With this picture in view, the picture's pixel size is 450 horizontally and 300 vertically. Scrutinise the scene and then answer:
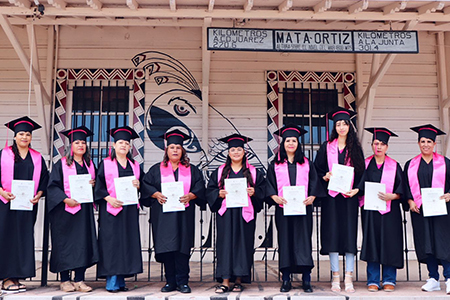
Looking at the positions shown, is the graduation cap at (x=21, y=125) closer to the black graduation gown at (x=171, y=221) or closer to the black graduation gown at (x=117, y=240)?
the black graduation gown at (x=117, y=240)

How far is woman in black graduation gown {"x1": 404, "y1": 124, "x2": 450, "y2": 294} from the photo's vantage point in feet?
18.9

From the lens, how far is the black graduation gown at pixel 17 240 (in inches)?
222

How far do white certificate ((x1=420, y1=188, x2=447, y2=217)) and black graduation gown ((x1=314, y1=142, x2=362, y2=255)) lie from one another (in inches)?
31.1

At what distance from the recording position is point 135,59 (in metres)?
9.14

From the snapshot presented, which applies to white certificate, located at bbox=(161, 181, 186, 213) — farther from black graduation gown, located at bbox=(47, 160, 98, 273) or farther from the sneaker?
the sneaker

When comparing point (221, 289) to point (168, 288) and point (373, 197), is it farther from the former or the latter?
point (373, 197)

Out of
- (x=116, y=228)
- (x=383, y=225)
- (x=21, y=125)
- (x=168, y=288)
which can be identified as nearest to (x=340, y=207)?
(x=383, y=225)

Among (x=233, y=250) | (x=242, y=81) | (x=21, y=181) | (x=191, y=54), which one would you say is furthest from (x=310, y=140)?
(x=21, y=181)

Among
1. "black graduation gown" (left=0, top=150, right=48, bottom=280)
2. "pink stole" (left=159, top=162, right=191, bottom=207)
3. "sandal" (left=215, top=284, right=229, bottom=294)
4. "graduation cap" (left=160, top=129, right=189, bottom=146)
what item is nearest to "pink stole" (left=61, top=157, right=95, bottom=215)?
"black graduation gown" (left=0, top=150, right=48, bottom=280)

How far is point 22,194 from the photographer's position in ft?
18.8

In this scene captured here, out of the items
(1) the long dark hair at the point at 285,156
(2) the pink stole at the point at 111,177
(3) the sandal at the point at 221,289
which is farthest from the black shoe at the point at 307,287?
(2) the pink stole at the point at 111,177

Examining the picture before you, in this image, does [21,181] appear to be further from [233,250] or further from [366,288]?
[366,288]

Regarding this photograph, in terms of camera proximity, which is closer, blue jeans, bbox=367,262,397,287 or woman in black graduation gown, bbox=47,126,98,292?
woman in black graduation gown, bbox=47,126,98,292

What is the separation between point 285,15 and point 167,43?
3.05 metres
